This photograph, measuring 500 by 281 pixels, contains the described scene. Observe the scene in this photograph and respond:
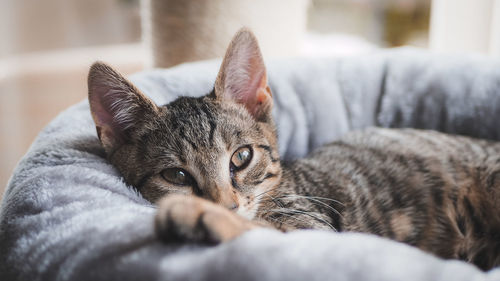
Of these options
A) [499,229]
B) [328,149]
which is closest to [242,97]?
[328,149]

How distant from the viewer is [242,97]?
124 cm

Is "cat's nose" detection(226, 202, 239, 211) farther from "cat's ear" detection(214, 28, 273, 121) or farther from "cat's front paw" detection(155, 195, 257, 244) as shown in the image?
"cat's ear" detection(214, 28, 273, 121)

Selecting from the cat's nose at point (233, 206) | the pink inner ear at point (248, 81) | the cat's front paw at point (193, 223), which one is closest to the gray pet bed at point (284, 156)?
the cat's front paw at point (193, 223)

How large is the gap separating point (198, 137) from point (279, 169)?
0.26m

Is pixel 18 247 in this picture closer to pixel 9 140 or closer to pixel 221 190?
pixel 221 190

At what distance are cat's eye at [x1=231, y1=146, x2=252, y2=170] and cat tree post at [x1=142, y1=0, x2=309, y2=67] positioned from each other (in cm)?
104

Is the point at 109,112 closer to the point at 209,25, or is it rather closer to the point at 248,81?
the point at 248,81

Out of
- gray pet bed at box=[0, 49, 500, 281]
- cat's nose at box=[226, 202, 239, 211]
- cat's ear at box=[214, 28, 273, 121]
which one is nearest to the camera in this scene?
gray pet bed at box=[0, 49, 500, 281]

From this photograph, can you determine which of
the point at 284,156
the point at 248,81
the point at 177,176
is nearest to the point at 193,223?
the point at 177,176

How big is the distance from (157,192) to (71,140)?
12.2 inches

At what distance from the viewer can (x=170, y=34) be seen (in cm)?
201

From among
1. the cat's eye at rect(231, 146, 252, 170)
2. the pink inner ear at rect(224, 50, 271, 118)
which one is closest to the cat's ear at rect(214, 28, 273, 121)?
the pink inner ear at rect(224, 50, 271, 118)

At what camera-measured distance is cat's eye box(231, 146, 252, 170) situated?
41.7 inches

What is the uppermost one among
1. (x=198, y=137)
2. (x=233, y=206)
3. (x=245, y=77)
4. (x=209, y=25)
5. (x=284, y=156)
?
(x=209, y=25)
